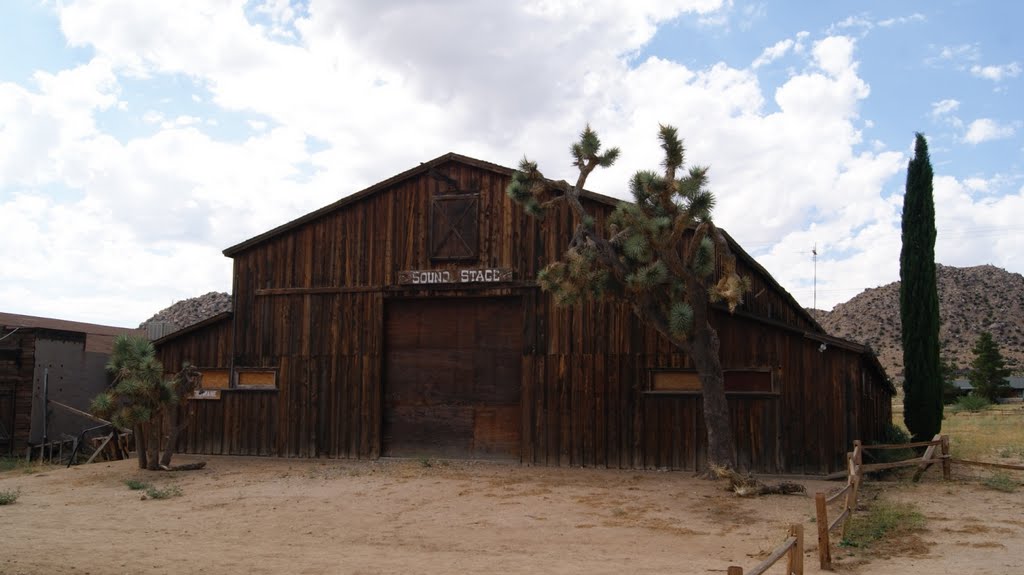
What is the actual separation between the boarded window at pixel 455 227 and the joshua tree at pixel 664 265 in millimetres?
2976

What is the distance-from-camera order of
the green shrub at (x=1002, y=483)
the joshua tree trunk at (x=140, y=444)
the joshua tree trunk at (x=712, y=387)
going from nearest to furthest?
the joshua tree trunk at (x=712, y=387) < the green shrub at (x=1002, y=483) < the joshua tree trunk at (x=140, y=444)

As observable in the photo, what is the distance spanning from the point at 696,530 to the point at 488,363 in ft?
25.5

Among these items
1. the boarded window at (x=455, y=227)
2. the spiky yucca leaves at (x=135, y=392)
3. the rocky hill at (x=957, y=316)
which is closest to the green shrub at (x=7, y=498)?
the spiky yucca leaves at (x=135, y=392)


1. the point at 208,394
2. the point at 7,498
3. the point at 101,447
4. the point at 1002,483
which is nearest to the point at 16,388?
the point at 101,447

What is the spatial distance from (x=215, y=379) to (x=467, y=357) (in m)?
6.35

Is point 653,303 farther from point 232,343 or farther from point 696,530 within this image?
point 232,343

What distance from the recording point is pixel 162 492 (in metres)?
14.2

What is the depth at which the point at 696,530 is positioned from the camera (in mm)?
11125

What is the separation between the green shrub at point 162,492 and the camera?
13828mm

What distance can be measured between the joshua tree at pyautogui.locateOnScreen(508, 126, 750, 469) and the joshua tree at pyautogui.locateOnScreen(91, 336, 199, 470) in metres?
8.12

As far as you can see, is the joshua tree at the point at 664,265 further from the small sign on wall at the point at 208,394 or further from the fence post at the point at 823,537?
the small sign on wall at the point at 208,394

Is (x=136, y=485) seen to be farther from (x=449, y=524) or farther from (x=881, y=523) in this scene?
(x=881, y=523)

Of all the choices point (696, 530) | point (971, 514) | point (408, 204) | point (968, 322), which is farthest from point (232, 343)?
point (968, 322)

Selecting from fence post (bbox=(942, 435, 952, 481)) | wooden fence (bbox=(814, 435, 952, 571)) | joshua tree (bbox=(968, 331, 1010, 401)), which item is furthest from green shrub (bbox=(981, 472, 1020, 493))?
joshua tree (bbox=(968, 331, 1010, 401))
